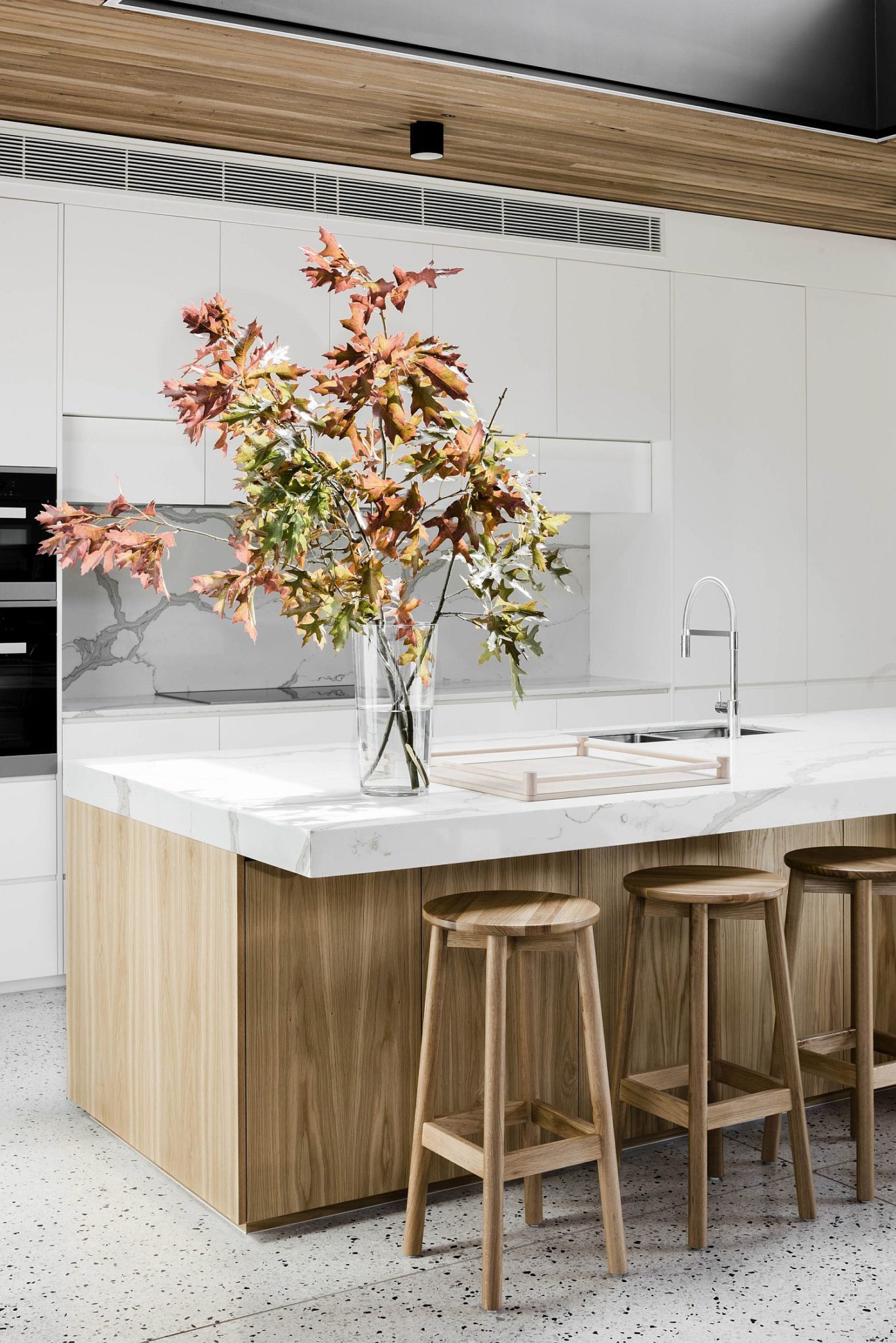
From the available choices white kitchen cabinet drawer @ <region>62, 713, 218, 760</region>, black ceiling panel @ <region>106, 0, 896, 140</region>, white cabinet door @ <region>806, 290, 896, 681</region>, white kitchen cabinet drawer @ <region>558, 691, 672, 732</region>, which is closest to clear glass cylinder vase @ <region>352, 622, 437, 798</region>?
black ceiling panel @ <region>106, 0, 896, 140</region>

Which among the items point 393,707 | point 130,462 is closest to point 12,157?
point 130,462

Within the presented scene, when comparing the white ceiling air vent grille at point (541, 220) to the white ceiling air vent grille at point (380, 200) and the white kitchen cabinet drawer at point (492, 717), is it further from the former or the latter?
the white kitchen cabinet drawer at point (492, 717)

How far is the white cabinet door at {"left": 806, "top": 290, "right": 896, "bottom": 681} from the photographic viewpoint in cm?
588

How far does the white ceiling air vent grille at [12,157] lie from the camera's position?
4.30 m

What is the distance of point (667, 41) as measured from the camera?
13.2 feet

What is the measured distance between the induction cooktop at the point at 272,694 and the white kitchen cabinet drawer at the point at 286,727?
0.06m

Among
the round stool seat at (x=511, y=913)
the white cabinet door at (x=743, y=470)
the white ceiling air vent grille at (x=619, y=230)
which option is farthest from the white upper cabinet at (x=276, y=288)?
the round stool seat at (x=511, y=913)

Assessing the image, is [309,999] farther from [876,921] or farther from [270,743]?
[270,743]

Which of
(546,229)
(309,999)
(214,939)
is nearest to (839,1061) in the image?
(309,999)

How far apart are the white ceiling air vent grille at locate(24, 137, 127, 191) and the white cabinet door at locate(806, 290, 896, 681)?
286 centimetres

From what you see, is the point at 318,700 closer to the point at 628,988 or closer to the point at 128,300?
the point at 128,300

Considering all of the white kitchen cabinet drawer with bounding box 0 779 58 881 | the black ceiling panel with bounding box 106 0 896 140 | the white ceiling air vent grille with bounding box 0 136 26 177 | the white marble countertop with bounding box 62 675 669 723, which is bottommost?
the white kitchen cabinet drawer with bounding box 0 779 58 881

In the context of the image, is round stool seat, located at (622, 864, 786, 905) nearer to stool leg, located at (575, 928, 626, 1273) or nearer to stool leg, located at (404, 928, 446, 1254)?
stool leg, located at (575, 928, 626, 1273)

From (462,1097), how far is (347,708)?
7.39 feet
